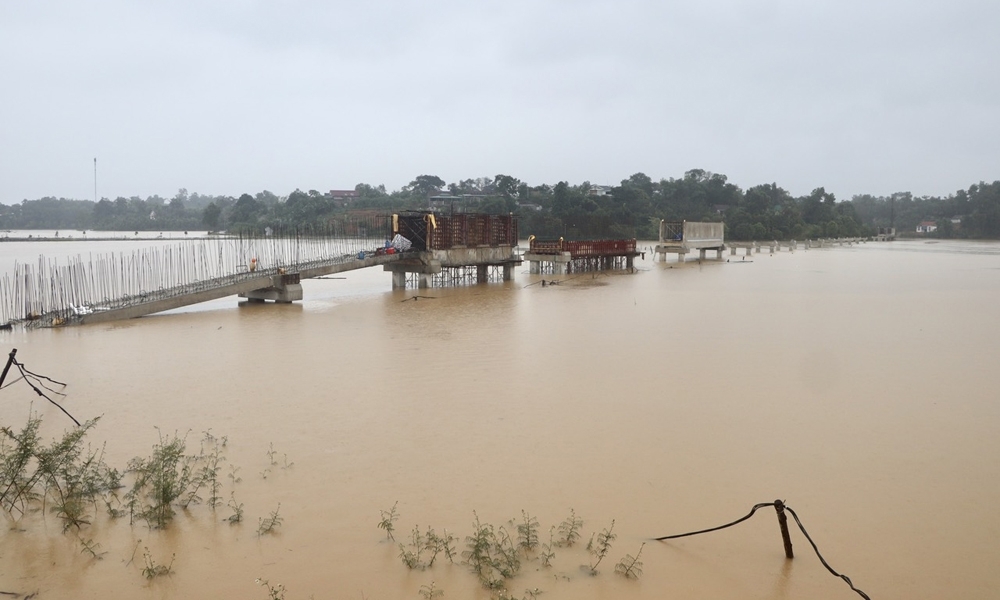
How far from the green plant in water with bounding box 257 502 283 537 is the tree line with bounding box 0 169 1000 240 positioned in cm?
5026

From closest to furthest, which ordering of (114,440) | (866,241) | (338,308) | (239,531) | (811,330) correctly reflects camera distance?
(239,531) → (114,440) → (811,330) → (338,308) → (866,241)

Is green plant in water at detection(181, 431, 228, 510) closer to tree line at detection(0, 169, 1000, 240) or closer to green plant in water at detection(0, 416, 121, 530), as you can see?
green plant in water at detection(0, 416, 121, 530)

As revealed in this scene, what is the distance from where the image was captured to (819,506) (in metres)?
7.45

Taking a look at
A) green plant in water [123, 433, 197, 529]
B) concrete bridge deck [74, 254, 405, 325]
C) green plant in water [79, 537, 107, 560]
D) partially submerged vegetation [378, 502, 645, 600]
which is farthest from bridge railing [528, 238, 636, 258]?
green plant in water [79, 537, 107, 560]

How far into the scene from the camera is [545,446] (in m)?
9.23

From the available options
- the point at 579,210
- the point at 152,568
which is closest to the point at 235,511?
the point at 152,568

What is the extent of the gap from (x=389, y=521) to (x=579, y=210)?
66.3m

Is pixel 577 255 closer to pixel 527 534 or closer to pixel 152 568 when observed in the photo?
pixel 527 534

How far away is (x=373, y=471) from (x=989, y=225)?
11410 centimetres

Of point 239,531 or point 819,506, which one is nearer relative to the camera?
point 239,531

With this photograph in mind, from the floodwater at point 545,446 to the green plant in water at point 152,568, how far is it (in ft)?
0.29

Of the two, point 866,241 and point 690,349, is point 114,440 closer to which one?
point 690,349

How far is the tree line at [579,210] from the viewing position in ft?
238

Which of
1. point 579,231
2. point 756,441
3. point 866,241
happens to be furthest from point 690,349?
point 866,241
